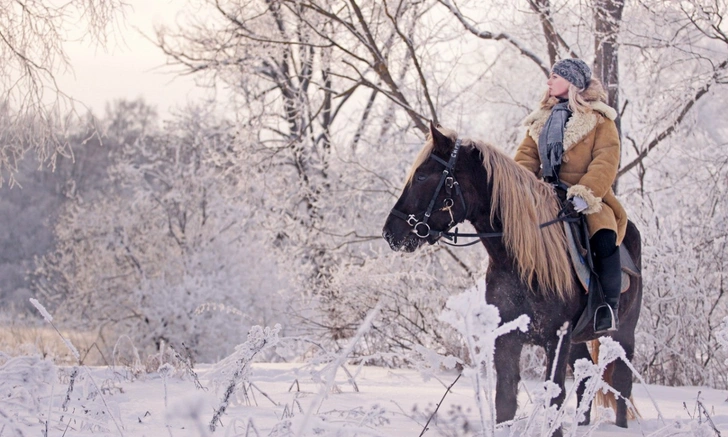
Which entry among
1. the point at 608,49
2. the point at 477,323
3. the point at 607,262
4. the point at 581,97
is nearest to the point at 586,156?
the point at 581,97

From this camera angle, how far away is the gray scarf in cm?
421

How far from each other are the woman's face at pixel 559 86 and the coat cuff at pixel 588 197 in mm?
695

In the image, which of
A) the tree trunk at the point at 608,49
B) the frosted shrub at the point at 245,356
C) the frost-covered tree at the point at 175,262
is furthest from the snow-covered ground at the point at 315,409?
the frost-covered tree at the point at 175,262

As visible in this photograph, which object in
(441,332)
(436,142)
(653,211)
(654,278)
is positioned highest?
(436,142)

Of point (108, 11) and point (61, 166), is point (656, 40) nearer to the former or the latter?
point (108, 11)

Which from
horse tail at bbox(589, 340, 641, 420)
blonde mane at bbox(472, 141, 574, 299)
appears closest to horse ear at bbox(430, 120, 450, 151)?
blonde mane at bbox(472, 141, 574, 299)

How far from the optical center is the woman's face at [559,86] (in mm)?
4340

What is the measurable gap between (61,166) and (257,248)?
60.5ft

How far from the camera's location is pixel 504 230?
12.2ft

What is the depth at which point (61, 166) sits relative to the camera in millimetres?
37594

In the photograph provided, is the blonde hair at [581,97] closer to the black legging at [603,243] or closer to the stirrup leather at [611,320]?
the black legging at [603,243]

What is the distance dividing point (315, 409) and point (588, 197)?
5.81 ft

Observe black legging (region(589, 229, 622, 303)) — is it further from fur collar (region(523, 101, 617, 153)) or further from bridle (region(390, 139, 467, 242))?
bridle (region(390, 139, 467, 242))

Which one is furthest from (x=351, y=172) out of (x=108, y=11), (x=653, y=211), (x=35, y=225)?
(x=35, y=225)
